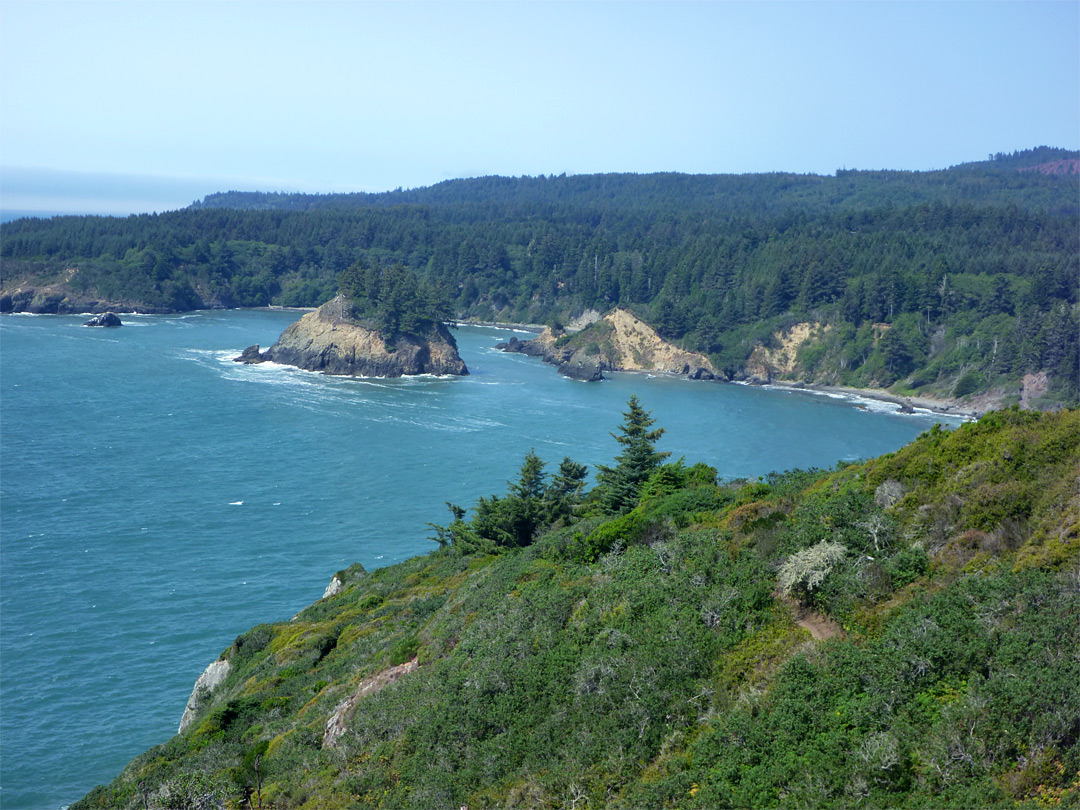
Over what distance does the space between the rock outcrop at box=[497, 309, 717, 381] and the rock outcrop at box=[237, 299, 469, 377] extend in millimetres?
15086

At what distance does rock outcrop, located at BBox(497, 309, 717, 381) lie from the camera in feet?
350

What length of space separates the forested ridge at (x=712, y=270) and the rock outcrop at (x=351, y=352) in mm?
9057

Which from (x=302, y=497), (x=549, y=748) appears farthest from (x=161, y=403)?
(x=549, y=748)

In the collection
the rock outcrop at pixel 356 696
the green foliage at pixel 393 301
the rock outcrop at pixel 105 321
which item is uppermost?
the green foliage at pixel 393 301

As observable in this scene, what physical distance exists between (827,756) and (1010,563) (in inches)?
189

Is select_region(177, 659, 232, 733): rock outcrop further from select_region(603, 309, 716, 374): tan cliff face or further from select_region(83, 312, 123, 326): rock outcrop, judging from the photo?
select_region(83, 312, 123, 326): rock outcrop

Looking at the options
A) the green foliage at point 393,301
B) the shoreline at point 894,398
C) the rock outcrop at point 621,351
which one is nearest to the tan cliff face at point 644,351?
the rock outcrop at point 621,351

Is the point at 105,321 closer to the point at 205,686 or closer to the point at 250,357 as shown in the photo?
the point at 250,357

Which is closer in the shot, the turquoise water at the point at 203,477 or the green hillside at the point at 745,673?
the green hillside at the point at 745,673

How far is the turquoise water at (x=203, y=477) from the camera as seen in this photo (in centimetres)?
3083

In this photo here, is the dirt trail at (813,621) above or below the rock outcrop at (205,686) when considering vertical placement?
above

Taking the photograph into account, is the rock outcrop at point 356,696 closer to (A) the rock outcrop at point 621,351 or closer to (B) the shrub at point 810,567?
(B) the shrub at point 810,567

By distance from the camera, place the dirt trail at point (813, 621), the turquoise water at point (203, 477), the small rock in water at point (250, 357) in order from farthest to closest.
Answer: the small rock in water at point (250, 357) → the turquoise water at point (203, 477) → the dirt trail at point (813, 621)

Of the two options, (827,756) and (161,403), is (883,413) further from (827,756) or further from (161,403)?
(827,756)
